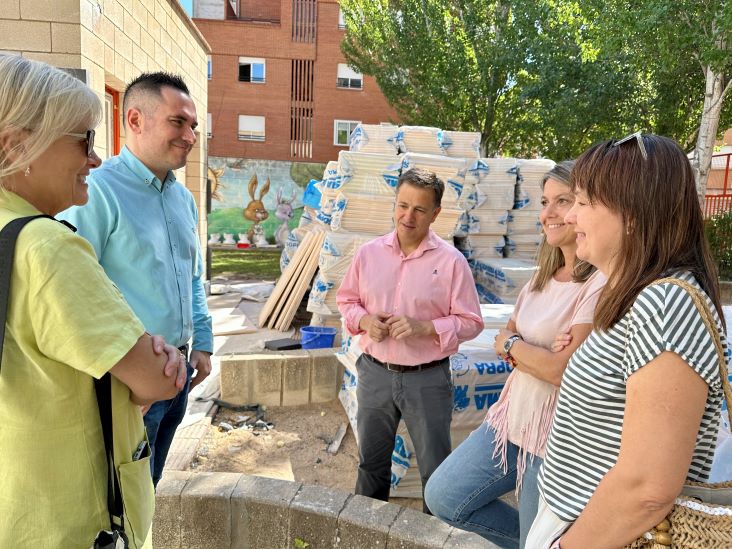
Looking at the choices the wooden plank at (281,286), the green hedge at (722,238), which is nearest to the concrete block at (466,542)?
the wooden plank at (281,286)

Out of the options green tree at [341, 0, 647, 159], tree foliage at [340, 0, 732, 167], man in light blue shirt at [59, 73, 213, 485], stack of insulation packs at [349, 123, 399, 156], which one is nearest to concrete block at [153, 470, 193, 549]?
man in light blue shirt at [59, 73, 213, 485]

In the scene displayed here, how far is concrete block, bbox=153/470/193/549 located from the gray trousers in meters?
1.11

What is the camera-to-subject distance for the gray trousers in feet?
9.87

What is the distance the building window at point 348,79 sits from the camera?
1019 inches

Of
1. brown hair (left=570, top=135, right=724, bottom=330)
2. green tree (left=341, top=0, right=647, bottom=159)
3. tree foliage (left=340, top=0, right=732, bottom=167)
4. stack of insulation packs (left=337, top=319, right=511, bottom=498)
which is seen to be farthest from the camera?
green tree (left=341, top=0, right=647, bottom=159)

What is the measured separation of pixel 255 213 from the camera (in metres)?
25.5

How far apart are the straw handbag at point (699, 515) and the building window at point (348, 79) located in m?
26.5

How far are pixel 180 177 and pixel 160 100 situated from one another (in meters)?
7.07

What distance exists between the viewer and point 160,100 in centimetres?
257

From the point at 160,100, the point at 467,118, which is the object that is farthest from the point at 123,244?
the point at 467,118

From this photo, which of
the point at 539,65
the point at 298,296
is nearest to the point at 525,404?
the point at 298,296

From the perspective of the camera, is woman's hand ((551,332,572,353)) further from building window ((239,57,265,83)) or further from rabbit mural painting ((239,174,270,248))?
building window ((239,57,265,83))

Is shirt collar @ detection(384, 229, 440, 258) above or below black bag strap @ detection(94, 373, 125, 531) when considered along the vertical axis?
above

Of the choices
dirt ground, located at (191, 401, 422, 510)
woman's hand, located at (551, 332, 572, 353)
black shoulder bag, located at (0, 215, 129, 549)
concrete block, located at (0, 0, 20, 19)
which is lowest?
dirt ground, located at (191, 401, 422, 510)
